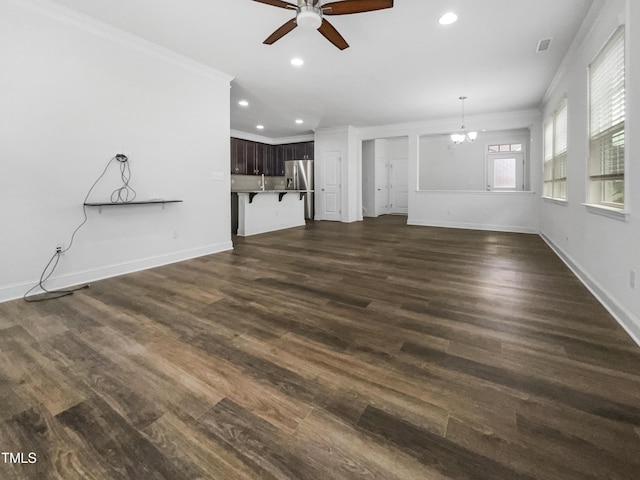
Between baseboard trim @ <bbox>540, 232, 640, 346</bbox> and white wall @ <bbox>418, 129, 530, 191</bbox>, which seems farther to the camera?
white wall @ <bbox>418, 129, 530, 191</bbox>

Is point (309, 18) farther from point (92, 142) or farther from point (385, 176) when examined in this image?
point (385, 176)

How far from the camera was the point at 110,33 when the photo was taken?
10.6 ft

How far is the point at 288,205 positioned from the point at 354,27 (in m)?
4.70

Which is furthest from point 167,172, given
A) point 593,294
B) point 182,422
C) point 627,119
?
point 593,294

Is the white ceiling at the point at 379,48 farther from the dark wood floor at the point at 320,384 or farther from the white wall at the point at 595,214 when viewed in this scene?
the dark wood floor at the point at 320,384

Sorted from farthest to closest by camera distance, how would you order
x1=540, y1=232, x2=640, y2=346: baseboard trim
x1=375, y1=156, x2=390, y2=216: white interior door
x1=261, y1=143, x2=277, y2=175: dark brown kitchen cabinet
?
x1=375, y1=156, x2=390, y2=216: white interior door → x1=261, y1=143, x2=277, y2=175: dark brown kitchen cabinet → x1=540, y1=232, x2=640, y2=346: baseboard trim

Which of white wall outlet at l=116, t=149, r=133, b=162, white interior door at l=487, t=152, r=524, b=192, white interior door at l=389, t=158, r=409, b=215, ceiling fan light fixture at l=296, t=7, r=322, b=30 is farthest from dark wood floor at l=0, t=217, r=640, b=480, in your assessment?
white interior door at l=389, t=158, r=409, b=215

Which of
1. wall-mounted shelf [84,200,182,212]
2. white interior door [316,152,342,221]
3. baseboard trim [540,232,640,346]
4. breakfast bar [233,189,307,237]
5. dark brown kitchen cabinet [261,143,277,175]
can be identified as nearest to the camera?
baseboard trim [540,232,640,346]

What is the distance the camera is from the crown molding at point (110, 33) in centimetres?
276

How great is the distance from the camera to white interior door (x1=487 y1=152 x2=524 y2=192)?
920cm

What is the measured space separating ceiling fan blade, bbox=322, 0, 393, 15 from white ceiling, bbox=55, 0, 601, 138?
1.89 feet

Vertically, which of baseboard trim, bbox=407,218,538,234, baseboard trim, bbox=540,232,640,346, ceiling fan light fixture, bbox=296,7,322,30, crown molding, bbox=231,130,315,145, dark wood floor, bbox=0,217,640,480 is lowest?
dark wood floor, bbox=0,217,640,480

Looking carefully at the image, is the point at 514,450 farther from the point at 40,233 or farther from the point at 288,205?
the point at 288,205

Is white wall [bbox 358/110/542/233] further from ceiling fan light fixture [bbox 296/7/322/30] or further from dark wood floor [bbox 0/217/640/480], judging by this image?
ceiling fan light fixture [bbox 296/7/322/30]
